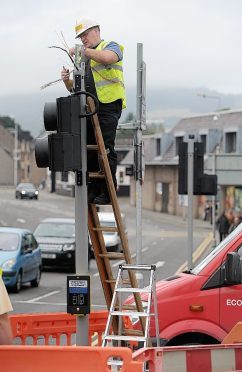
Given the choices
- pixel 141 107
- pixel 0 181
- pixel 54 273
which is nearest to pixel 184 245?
pixel 54 273

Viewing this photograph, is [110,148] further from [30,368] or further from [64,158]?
[30,368]

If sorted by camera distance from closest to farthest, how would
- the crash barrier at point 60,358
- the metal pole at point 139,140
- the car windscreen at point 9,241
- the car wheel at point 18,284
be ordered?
the crash barrier at point 60,358 < the metal pole at point 139,140 < the car wheel at point 18,284 < the car windscreen at point 9,241

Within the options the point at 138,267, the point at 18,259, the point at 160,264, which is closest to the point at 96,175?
the point at 138,267

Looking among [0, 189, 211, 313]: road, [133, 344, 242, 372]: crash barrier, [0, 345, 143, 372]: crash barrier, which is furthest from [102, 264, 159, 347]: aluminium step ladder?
[0, 189, 211, 313]: road

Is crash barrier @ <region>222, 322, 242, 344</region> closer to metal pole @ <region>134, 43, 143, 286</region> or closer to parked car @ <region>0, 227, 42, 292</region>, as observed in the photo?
metal pole @ <region>134, 43, 143, 286</region>

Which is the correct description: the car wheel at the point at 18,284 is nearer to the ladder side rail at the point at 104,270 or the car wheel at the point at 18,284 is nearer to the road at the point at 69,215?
the road at the point at 69,215

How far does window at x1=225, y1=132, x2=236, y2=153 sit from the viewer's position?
76331 millimetres

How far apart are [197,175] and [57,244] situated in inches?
578

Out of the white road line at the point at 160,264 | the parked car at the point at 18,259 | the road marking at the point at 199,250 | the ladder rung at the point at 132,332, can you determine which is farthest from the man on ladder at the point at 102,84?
the white road line at the point at 160,264

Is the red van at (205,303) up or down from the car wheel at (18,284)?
up

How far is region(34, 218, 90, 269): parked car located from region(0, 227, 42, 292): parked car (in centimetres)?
569

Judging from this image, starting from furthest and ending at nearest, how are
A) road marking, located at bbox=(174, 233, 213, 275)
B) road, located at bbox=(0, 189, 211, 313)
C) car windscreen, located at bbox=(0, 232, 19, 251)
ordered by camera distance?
road marking, located at bbox=(174, 233, 213, 275) < car windscreen, located at bbox=(0, 232, 19, 251) < road, located at bbox=(0, 189, 211, 313)

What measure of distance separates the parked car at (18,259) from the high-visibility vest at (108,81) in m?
15.3

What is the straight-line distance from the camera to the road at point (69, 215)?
22.6 metres
